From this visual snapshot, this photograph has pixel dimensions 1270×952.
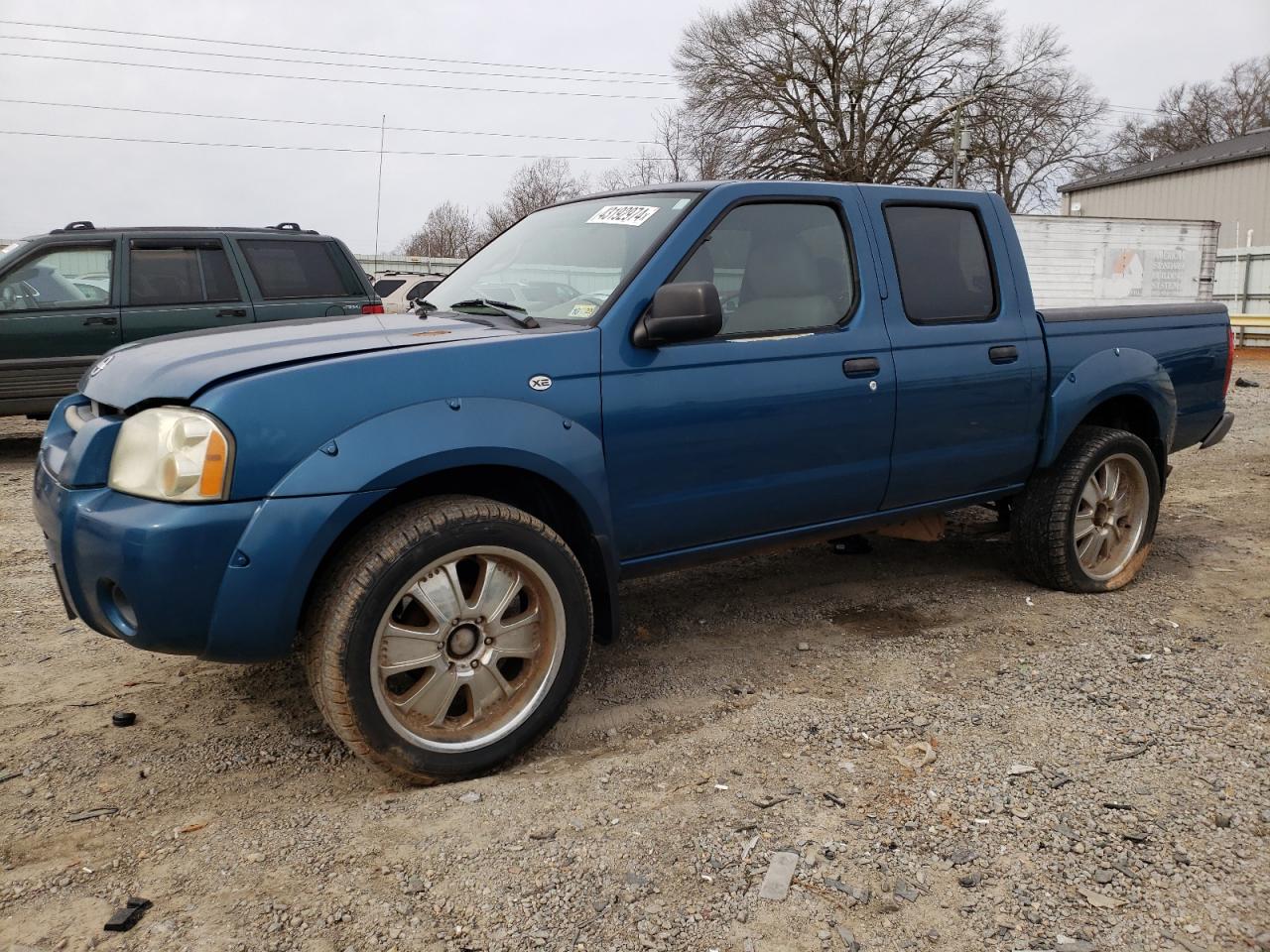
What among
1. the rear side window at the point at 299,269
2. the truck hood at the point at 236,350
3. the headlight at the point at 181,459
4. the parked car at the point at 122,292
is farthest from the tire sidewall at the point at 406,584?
the rear side window at the point at 299,269

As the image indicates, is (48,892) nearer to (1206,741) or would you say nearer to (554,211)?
(554,211)

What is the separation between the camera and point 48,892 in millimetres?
2477

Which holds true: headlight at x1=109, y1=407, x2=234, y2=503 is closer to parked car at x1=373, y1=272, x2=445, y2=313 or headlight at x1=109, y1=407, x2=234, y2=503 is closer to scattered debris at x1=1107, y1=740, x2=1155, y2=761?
parked car at x1=373, y1=272, x2=445, y2=313

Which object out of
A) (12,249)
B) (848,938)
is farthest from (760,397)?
(12,249)

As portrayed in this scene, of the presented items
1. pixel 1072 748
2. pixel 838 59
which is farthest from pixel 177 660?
pixel 838 59

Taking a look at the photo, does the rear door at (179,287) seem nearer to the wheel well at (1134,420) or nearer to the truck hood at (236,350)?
the truck hood at (236,350)

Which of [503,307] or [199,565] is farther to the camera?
[503,307]

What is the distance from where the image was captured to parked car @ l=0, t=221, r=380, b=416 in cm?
850

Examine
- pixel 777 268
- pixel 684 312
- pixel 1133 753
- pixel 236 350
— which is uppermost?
pixel 777 268

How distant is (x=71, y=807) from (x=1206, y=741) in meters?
3.43

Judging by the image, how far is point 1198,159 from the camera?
38.9m

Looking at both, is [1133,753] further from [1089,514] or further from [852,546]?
[852,546]

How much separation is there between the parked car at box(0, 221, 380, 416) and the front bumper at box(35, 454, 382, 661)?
19.2 ft

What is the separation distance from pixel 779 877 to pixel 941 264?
9.08ft
